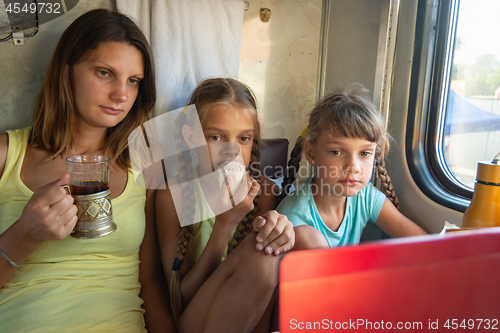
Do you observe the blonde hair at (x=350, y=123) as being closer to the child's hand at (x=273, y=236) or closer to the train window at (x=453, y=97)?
the train window at (x=453, y=97)

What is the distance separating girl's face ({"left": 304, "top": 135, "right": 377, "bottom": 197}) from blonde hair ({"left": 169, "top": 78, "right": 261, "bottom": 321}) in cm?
36

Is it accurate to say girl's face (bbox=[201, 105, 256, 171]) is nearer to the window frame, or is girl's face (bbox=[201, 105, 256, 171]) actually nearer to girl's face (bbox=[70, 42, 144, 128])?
girl's face (bbox=[70, 42, 144, 128])

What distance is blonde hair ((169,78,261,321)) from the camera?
128 centimetres

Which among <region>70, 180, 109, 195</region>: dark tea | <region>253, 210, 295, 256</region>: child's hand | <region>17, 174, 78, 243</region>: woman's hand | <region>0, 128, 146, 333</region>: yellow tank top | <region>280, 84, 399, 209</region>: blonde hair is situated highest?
<region>280, 84, 399, 209</region>: blonde hair

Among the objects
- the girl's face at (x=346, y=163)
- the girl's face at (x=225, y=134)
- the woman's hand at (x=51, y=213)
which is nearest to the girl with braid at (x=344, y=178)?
the girl's face at (x=346, y=163)

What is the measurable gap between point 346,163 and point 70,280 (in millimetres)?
1133

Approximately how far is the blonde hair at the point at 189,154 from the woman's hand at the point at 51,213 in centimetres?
49

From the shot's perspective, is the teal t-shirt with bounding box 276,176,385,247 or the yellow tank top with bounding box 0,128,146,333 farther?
the teal t-shirt with bounding box 276,176,385,247

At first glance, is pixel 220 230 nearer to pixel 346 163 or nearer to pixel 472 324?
pixel 346 163

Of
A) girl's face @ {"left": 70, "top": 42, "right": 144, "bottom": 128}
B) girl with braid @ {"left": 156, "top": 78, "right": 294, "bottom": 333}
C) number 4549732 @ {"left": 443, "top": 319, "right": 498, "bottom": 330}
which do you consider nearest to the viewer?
number 4549732 @ {"left": 443, "top": 319, "right": 498, "bottom": 330}

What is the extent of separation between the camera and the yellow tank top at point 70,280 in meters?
1.02

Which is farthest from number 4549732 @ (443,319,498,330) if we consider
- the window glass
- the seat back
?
the seat back

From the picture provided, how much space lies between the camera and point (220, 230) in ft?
4.03

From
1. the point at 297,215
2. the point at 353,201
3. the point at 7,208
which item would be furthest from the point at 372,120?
the point at 7,208
